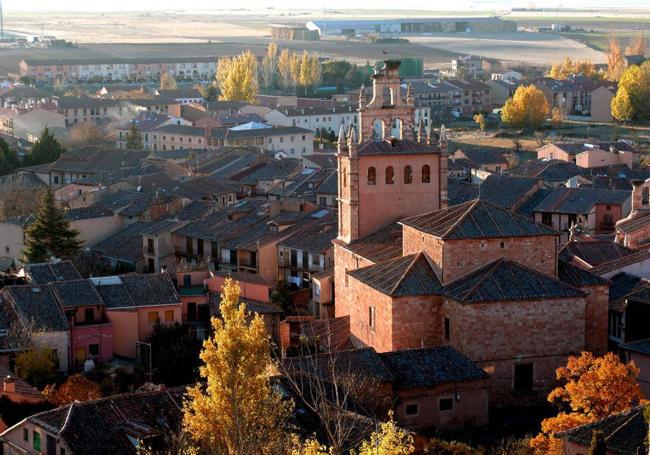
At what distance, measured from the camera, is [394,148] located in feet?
110

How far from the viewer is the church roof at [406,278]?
94.3 ft

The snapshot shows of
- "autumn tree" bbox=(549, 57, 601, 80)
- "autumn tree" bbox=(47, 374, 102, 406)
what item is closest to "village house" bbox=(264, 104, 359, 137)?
"autumn tree" bbox=(549, 57, 601, 80)

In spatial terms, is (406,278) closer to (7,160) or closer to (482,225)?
(482,225)

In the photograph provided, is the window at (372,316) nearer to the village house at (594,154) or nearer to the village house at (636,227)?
the village house at (636,227)

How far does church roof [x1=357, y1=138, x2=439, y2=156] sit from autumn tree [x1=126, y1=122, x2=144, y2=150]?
4313 cm

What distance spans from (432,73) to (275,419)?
118m

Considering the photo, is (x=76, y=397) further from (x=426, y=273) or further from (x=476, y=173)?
(x=476, y=173)

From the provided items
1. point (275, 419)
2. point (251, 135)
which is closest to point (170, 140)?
point (251, 135)

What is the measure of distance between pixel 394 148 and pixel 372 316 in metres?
5.02

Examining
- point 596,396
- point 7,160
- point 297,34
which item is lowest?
point 297,34

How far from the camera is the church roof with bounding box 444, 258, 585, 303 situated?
2800cm

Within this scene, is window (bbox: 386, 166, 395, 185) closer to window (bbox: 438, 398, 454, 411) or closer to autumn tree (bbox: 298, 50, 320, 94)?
window (bbox: 438, 398, 454, 411)

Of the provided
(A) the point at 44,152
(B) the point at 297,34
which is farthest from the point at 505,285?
(B) the point at 297,34

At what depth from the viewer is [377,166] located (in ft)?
110
